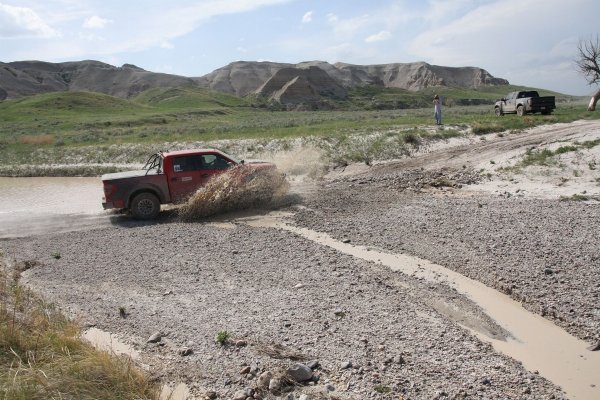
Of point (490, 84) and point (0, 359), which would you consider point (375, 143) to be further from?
point (490, 84)

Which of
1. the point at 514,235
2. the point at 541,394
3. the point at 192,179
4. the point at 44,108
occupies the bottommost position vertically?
the point at 541,394

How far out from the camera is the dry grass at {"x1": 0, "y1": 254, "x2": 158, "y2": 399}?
5.12 metres

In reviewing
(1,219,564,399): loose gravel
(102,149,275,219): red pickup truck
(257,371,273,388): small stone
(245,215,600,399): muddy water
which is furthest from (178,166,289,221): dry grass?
(257,371,273,388): small stone

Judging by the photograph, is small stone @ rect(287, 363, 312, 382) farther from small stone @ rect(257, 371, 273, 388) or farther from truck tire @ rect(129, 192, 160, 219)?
truck tire @ rect(129, 192, 160, 219)

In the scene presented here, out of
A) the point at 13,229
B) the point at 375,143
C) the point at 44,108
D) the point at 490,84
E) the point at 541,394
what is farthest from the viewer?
the point at 490,84

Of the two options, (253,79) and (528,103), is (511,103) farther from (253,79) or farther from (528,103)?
(253,79)

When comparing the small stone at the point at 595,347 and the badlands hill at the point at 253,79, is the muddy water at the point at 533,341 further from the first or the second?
the badlands hill at the point at 253,79

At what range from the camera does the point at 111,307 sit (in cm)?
835

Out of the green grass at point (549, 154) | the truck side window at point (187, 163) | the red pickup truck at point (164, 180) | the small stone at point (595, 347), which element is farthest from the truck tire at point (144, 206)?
the green grass at point (549, 154)

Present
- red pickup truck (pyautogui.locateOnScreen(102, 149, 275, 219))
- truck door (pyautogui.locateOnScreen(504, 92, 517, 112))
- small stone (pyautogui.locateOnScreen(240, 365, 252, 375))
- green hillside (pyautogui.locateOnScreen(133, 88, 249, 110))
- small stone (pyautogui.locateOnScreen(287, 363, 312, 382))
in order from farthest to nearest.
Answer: green hillside (pyautogui.locateOnScreen(133, 88, 249, 110)) < truck door (pyautogui.locateOnScreen(504, 92, 517, 112)) < red pickup truck (pyautogui.locateOnScreen(102, 149, 275, 219)) < small stone (pyautogui.locateOnScreen(240, 365, 252, 375)) < small stone (pyautogui.locateOnScreen(287, 363, 312, 382))

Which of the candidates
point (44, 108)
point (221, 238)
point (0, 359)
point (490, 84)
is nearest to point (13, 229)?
point (221, 238)

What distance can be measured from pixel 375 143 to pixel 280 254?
13.7 m

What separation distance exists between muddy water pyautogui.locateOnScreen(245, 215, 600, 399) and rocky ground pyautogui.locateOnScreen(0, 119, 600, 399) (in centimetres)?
20

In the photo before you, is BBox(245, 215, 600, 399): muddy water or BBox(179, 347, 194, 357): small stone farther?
BBox(179, 347, 194, 357): small stone
